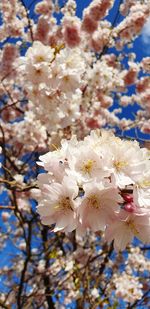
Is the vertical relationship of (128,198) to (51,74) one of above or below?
below

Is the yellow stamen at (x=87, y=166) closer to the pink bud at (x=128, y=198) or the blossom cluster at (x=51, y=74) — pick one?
the pink bud at (x=128, y=198)

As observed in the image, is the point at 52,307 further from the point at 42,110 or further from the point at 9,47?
the point at 9,47

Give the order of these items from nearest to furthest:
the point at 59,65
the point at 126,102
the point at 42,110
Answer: the point at 59,65 → the point at 42,110 → the point at 126,102

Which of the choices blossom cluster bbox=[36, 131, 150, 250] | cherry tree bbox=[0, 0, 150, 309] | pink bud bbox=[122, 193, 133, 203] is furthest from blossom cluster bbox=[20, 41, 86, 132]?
pink bud bbox=[122, 193, 133, 203]

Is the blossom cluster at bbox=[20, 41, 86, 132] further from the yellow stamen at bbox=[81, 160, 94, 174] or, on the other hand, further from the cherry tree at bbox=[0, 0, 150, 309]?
the yellow stamen at bbox=[81, 160, 94, 174]

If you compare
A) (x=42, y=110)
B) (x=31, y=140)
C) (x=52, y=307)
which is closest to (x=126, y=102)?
(x=31, y=140)

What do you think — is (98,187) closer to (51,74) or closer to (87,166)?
(87,166)

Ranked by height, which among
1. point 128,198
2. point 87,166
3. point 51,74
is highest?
point 51,74

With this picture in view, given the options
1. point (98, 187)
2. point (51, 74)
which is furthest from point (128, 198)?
point (51, 74)
